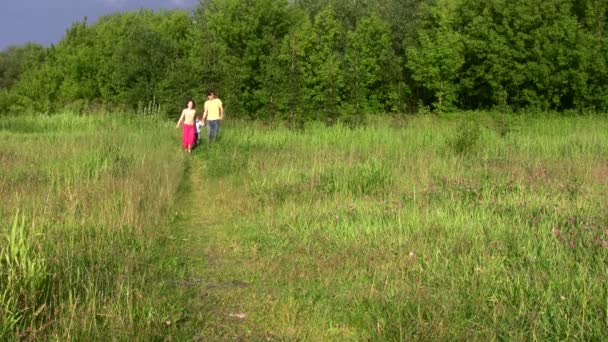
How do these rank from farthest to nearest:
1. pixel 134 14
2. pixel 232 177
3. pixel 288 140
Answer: pixel 134 14
pixel 288 140
pixel 232 177

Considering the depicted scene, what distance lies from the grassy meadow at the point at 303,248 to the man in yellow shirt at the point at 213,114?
4.15 metres

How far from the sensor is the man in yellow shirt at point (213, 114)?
16.4 meters

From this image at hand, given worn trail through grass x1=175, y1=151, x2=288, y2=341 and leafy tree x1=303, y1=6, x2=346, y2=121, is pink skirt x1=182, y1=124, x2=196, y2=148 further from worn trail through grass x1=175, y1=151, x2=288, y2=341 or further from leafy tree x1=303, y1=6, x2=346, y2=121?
leafy tree x1=303, y1=6, x2=346, y2=121

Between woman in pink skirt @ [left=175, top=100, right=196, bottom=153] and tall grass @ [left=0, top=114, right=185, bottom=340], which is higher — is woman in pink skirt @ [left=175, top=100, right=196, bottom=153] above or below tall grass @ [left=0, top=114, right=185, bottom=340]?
above

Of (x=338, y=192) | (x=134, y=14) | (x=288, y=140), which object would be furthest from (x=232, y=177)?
(x=134, y=14)

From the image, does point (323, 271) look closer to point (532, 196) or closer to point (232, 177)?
point (532, 196)

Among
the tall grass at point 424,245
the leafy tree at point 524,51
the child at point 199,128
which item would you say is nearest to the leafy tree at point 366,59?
the leafy tree at point 524,51

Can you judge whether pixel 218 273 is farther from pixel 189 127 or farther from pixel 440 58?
pixel 440 58

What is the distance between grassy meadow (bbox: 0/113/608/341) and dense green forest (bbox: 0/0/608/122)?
49.5ft

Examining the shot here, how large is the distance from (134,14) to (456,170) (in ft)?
177

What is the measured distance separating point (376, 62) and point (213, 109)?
18847 millimetres

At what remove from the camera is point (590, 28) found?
33250 millimetres

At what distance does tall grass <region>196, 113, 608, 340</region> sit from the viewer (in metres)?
4.06

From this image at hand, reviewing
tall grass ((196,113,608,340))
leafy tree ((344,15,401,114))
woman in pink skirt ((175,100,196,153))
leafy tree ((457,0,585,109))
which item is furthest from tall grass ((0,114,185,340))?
leafy tree ((457,0,585,109))
